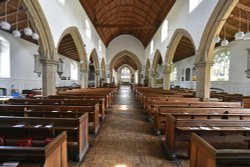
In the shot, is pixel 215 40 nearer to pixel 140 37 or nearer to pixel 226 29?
pixel 226 29

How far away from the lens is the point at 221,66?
12203 mm

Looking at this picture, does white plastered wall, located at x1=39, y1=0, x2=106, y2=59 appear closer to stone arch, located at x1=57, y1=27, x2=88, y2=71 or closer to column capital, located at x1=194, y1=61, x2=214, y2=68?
stone arch, located at x1=57, y1=27, x2=88, y2=71

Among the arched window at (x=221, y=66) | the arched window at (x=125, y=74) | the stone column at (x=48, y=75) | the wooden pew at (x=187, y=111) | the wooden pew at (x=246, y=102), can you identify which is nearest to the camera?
the wooden pew at (x=187, y=111)

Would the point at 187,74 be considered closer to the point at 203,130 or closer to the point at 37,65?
the point at 37,65

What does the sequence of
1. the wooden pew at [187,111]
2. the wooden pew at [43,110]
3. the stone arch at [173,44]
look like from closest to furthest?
the wooden pew at [43,110], the wooden pew at [187,111], the stone arch at [173,44]

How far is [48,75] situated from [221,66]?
1119 cm

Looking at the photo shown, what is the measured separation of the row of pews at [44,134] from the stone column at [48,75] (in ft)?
5.70

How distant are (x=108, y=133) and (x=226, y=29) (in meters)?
8.67

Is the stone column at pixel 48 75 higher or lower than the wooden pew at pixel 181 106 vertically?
higher

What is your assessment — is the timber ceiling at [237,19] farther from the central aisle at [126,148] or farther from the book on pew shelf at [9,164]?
the book on pew shelf at [9,164]

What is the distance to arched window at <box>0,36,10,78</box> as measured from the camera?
9.05 meters

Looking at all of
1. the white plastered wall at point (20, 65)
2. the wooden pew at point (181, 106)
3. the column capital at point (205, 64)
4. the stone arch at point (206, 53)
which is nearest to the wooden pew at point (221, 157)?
the wooden pew at point (181, 106)

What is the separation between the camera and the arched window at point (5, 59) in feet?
29.7

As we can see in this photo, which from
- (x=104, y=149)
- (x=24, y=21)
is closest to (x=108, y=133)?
(x=104, y=149)
